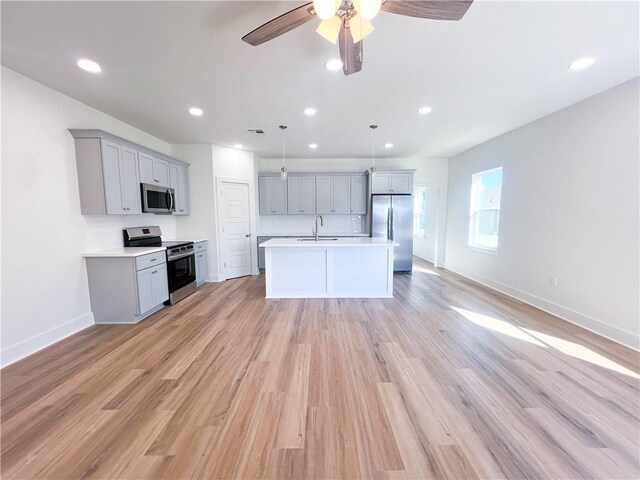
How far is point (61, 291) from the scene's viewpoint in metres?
2.70

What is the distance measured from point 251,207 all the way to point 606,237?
546 centimetres

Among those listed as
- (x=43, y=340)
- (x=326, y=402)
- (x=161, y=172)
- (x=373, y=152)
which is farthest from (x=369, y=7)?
(x=373, y=152)

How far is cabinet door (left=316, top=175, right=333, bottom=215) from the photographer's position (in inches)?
226

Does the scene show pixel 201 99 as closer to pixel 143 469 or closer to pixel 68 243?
pixel 68 243

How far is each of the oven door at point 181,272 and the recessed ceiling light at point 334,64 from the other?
11.0 feet

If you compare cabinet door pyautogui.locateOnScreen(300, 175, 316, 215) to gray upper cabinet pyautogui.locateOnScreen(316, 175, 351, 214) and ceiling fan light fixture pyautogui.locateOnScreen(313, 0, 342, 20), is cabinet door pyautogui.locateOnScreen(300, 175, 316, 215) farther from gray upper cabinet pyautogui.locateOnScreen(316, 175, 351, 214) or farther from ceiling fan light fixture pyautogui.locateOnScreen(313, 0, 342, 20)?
ceiling fan light fixture pyautogui.locateOnScreen(313, 0, 342, 20)

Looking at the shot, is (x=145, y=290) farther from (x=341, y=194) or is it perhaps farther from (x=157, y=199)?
(x=341, y=194)

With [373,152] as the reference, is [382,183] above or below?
below

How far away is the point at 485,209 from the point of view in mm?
4715

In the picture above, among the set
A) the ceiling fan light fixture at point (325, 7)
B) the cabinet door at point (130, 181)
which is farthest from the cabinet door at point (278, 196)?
the ceiling fan light fixture at point (325, 7)

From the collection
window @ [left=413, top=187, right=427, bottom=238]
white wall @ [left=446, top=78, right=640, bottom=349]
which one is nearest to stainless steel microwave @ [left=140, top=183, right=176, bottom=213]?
white wall @ [left=446, top=78, right=640, bottom=349]

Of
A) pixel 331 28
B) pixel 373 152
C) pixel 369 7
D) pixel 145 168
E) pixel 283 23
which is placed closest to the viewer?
pixel 369 7

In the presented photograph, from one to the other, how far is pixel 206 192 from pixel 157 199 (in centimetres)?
106

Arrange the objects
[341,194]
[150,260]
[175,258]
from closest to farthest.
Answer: [150,260] → [175,258] → [341,194]
